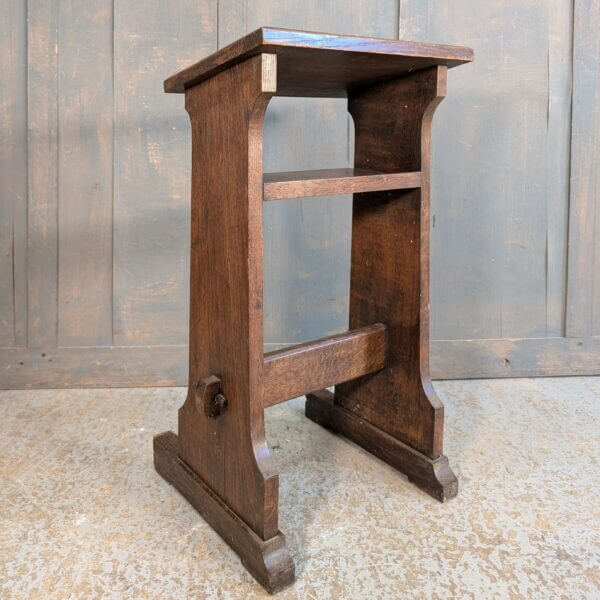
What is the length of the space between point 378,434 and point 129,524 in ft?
2.21

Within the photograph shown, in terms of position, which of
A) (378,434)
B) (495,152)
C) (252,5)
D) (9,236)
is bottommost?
(378,434)

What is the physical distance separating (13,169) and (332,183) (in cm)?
127

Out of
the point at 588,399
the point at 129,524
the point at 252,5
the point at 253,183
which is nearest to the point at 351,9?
the point at 252,5

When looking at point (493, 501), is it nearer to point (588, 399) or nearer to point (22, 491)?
point (588, 399)

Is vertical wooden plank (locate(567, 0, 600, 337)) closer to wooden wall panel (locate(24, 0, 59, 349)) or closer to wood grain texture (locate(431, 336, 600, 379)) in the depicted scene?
wood grain texture (locate(431, 336, 600, 379))

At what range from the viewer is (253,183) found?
4.03ft

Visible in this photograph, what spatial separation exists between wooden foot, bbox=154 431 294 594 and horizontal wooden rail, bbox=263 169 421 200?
67cm

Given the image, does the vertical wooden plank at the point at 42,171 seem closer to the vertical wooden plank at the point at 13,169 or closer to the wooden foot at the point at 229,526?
the vertical wooden plank at the point at 13,169

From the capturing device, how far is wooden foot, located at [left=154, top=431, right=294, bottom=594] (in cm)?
125

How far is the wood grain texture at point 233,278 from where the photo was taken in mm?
1229

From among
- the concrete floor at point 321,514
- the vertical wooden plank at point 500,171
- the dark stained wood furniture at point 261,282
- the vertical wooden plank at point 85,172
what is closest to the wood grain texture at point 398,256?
the dark stained wood furniture at point 261,282

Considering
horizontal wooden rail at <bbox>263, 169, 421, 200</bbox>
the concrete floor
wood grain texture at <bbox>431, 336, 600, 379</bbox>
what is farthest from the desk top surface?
wood grain texture at <bbox>431, 336, 600, 379</bbox>

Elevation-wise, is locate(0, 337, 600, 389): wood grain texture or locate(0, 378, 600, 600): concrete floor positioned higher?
locate(0, 337, 600, 389): wood grain texture

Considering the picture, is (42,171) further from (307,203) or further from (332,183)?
(332,183)
